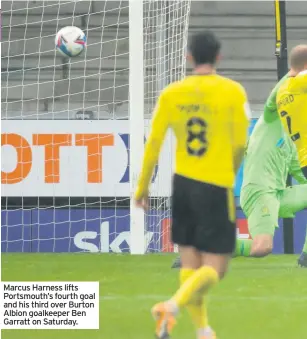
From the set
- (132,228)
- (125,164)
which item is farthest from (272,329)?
(125,164)

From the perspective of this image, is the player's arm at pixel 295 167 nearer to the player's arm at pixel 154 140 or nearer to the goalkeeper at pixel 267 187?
the goalkeeper at pixel 267 187

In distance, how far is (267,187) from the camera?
8.23 metres

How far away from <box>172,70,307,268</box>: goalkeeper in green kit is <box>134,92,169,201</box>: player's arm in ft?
11.4

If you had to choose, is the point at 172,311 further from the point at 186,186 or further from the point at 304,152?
the point at 304,152

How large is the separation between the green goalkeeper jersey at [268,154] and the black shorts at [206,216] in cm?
369

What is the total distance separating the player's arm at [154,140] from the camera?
4.59 metres

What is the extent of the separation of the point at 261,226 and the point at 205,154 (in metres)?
3.61

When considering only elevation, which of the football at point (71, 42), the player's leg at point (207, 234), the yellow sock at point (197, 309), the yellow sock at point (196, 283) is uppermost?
the football at point (71, 42)

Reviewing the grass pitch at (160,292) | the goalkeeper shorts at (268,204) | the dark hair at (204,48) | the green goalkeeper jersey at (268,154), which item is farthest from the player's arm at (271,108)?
the dark hair at (204,48)

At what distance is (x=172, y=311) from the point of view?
429cm

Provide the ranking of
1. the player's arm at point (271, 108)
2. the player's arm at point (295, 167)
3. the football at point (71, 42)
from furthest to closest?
the football at point (71, 42)
the player's arm at point (295, 167)
the player's arm at point (271, 108)

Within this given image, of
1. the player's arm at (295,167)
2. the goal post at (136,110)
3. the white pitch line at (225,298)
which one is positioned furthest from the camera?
the goal post at (136,110)

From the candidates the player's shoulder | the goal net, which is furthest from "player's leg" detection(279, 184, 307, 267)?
the goal net

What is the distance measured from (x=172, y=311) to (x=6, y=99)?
10.9 m
